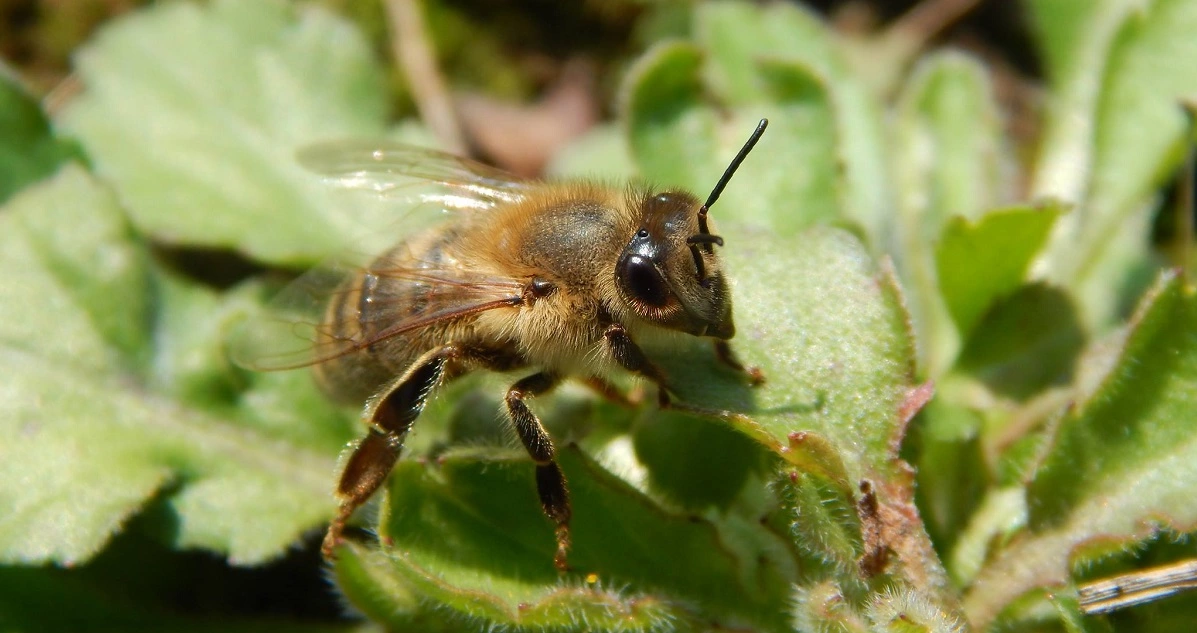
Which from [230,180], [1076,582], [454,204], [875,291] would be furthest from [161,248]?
[1076,582]

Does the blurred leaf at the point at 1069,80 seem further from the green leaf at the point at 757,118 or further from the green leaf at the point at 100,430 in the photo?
the green leaf at the point at 100,430

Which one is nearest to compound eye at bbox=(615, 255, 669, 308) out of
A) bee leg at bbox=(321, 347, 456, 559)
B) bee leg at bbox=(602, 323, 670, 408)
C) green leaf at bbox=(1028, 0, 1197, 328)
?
bee leg at bbox=(602, 323, 670, 408)

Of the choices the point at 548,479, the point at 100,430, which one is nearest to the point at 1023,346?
the point at 548,479

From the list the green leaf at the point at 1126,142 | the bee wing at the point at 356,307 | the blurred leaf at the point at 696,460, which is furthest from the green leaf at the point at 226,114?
the green leaf at the point at 1126,142

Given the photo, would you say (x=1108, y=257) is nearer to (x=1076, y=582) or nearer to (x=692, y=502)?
(x=1076, y=582)

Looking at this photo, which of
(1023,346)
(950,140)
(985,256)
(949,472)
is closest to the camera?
(949,472)

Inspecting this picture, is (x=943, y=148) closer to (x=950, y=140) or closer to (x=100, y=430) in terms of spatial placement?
(x=950, y=140)
